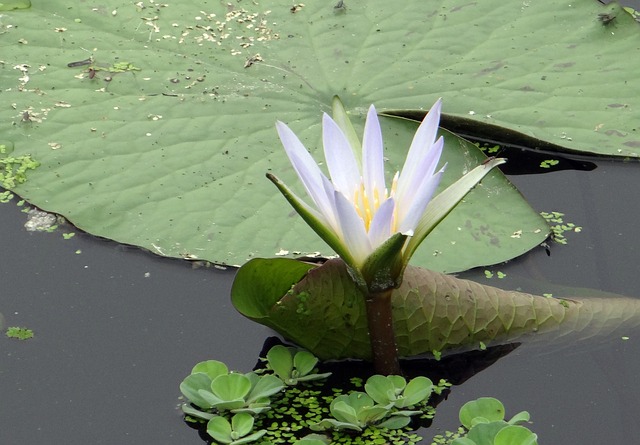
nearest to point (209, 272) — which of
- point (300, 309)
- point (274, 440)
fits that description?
point (300, 309)

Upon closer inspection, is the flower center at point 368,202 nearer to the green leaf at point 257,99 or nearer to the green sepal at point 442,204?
the green sepal at point 442,204

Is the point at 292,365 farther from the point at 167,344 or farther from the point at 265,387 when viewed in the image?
the point at 167,344

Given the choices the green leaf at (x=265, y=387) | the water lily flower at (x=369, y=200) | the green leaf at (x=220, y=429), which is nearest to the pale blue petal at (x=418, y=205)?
the water lily flower at (x=369, y=200)

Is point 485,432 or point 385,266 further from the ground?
point 385,266

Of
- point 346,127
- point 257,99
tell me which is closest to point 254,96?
point 257,99

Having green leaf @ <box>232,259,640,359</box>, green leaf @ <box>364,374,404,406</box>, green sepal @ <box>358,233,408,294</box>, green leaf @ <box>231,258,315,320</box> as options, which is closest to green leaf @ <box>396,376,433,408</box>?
green leaf @ <box>364,374,404,406</box>
